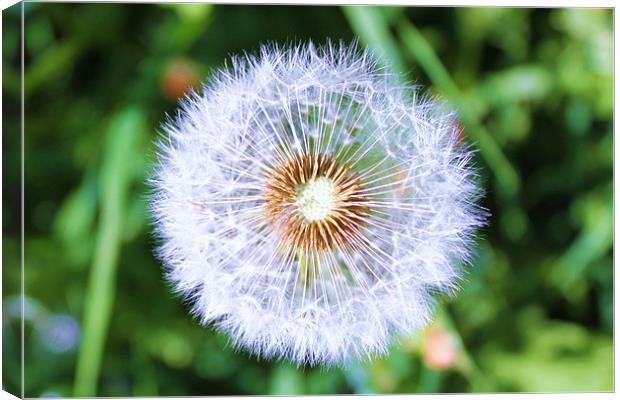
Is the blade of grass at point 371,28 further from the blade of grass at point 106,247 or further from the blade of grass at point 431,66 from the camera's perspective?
the blade of grass at point 106,247

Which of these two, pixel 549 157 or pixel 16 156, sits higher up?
pixel 549 157

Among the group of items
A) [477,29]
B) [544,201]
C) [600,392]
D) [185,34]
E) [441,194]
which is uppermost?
[477,29]

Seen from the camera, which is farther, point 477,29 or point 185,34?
point 477,29

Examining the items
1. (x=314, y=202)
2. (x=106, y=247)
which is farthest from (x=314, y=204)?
(x=106, y=247)

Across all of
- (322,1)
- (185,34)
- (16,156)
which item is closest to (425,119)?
(322,1)

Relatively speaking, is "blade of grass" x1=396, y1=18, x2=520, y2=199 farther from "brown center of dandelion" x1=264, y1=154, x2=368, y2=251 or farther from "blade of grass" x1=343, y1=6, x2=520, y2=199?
"brown center of dandelion" x1=264, y1=154, x2=368, y2=251

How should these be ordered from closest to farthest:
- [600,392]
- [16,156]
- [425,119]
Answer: [425,119] → [16,156] → [600,392]

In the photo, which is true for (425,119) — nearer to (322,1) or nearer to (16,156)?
(322,1)

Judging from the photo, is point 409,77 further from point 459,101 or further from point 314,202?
point 314,202
